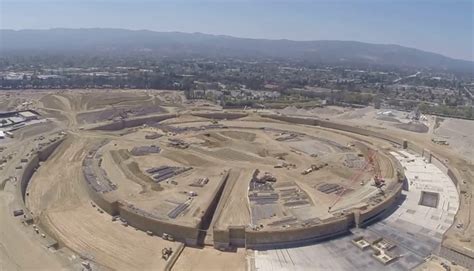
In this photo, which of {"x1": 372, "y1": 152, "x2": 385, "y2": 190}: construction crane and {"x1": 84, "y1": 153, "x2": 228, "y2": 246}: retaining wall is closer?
{"x1": 84, "y1": 153, "x2": 228, "y2": 246}: retaining wall

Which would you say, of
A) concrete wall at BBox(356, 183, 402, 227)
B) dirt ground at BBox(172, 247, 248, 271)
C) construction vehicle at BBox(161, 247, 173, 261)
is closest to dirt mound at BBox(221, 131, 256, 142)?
concrete wall at BBox(356, 183, 402, 227)

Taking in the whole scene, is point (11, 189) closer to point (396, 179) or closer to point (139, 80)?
point (396, 179)

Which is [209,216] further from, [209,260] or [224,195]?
[209,260]

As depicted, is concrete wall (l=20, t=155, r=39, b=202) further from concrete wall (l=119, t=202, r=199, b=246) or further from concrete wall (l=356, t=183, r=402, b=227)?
concrete wall (l=356, t=183, r=402, b=227)

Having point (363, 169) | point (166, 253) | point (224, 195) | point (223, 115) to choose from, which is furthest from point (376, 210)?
point (223, 115)

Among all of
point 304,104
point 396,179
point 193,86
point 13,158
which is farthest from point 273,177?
point 193,86

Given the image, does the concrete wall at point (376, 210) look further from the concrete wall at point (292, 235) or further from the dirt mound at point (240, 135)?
the dirt mound at point (240, 135)

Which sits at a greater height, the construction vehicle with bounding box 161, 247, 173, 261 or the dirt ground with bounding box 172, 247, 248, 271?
the construction vehicle with bounding box 161, 247, 173, 261

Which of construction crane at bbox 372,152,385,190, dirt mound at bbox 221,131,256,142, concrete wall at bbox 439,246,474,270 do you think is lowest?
concrete wall at bbox 439,246,474,270
